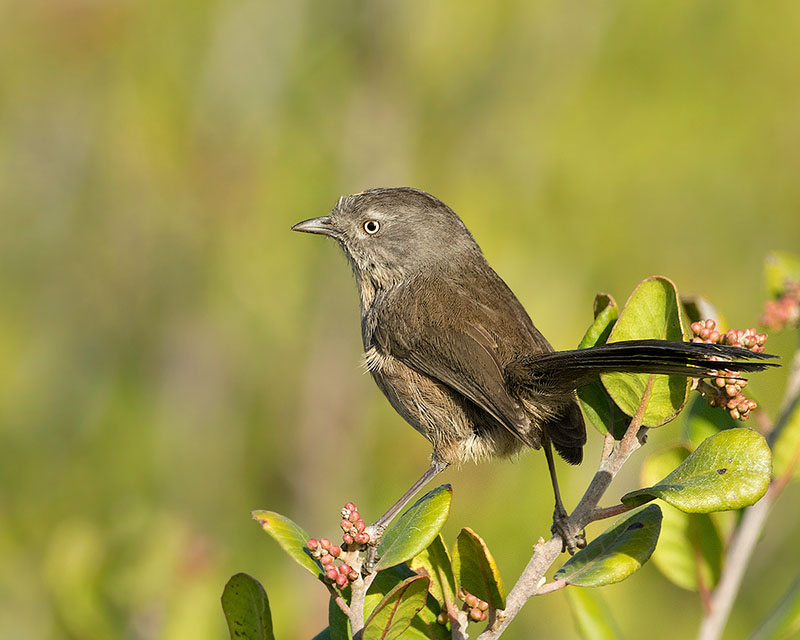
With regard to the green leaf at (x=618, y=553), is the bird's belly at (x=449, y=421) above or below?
above

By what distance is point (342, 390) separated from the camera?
218 inches

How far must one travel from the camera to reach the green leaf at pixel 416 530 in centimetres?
202

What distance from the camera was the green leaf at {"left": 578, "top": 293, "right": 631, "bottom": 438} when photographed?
7.55 feet

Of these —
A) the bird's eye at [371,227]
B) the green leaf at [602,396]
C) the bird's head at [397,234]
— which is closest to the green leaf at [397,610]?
the green leaf at [602,396]

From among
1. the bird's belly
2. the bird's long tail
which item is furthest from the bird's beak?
the bird's long tail

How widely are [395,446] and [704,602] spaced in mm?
2859

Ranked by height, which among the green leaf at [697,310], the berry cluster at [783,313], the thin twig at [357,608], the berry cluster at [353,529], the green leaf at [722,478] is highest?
the berry cluster at [783,313]

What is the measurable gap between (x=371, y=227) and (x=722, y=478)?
2478mm

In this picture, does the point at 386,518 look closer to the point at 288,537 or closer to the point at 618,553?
the point at 288,537

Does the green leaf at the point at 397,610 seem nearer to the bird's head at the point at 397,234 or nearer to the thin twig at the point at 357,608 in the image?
the thin twig at the point at 357,608

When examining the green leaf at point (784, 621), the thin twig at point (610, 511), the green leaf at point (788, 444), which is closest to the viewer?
the thin twig at point (610, 511)

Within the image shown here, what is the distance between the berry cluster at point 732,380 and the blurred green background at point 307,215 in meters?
2.09

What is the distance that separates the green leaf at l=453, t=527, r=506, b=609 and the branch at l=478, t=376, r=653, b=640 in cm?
3

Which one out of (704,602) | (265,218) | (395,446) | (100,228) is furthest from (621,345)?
(100,228)
